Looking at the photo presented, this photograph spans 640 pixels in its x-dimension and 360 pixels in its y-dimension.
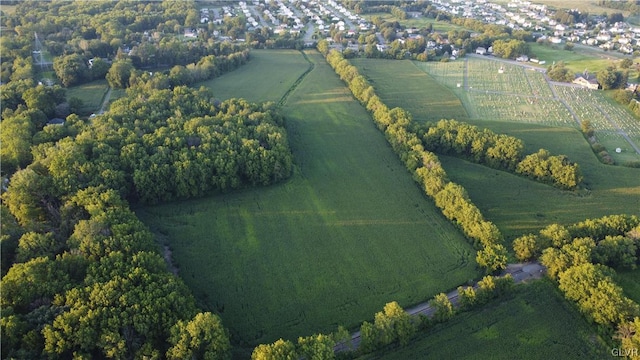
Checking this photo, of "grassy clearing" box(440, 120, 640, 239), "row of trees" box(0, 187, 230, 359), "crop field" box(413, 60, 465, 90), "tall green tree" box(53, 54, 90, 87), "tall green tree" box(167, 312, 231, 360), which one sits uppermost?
"tall green tree" box(53, 54, 90, 87)

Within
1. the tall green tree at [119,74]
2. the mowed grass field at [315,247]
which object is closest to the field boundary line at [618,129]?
the mowed grass field at [315,247]

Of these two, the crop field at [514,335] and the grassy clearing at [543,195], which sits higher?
the grassy clearing at [543,195]

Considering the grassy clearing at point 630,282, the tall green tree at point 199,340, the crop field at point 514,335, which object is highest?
the tall green tree at point 199,340

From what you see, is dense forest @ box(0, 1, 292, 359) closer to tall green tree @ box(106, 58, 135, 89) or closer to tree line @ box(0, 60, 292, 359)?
tree line @ box(0, 60, 292, 359)

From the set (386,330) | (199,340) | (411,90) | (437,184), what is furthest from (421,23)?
(199,340)

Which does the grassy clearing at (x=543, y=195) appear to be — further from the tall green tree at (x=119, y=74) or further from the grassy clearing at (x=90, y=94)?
the tall green tree at (x=119, y=74)

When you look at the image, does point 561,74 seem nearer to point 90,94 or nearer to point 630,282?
point 630,282

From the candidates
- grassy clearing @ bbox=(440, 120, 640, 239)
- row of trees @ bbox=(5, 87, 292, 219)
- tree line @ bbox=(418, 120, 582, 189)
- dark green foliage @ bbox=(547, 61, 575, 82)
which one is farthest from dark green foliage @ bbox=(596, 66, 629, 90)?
row of trees @ bbox=(5, 87, 292, 219)
